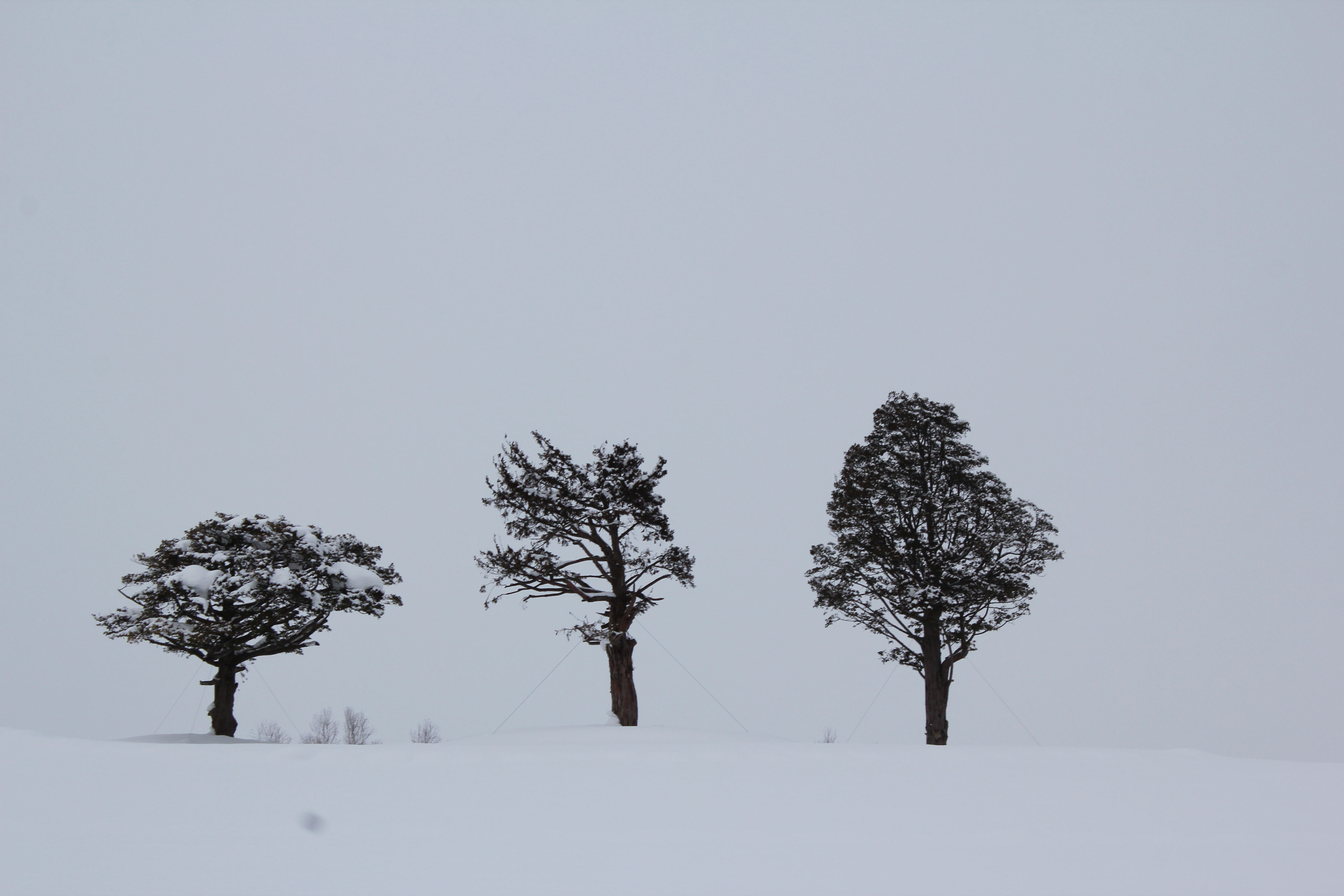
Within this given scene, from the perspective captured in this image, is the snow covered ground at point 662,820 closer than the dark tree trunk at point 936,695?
Yes

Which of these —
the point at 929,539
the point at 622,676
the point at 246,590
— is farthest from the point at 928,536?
the point at 246,590

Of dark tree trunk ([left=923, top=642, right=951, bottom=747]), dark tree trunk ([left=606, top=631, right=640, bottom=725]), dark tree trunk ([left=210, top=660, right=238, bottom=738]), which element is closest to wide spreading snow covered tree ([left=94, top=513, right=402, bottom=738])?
dark tree trunk ([left=210, top=660, right=238, bottom=738])

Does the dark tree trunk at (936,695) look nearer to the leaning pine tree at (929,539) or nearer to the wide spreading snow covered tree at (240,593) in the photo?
the leaning pine tree at (929,539)

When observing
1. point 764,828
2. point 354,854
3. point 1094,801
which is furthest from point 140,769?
point 1094,801

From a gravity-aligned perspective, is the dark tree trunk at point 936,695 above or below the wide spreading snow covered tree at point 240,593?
below

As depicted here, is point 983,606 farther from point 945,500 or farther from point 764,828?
point 764,828

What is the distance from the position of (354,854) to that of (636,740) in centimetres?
958

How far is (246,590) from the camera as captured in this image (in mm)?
25766

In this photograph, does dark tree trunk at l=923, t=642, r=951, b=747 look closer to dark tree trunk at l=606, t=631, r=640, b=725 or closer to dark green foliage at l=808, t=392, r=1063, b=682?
dark green foliage at l=808, t=392, r=1063, b=682

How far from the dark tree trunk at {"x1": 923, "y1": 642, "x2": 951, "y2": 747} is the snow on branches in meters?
16.4

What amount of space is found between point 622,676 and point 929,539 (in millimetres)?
10141

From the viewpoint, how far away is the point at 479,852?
12188 mm

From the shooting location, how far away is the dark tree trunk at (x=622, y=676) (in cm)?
2594

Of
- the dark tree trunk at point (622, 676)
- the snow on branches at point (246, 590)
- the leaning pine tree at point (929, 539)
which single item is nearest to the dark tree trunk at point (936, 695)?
the leaning pine tree at point (929, 539)
